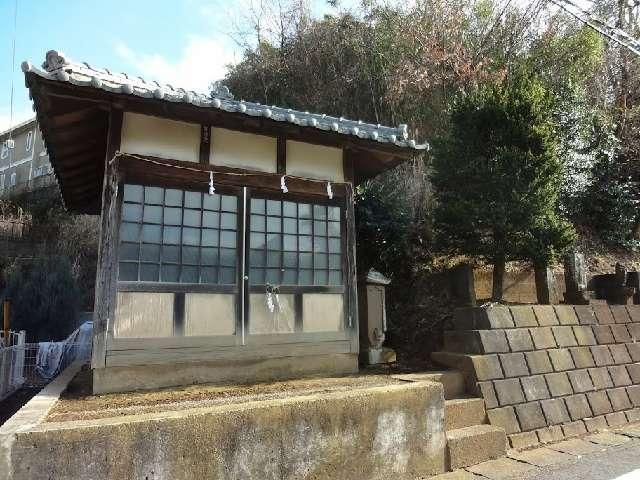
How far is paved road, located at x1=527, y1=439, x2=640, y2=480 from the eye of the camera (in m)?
4.70

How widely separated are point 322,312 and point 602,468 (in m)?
3.93

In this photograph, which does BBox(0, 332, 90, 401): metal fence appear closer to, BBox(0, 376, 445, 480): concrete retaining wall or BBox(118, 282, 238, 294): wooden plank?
BBox(118, 282, 238, 294): wooden plank

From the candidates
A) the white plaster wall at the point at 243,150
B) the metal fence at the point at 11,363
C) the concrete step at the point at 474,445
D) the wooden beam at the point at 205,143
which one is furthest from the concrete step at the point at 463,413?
the metal fence at the point at 11,363

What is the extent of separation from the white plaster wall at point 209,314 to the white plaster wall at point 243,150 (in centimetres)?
195

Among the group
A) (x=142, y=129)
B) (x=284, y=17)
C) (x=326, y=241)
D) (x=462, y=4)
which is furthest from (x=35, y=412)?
(x=284, y=17)

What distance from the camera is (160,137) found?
600 cm

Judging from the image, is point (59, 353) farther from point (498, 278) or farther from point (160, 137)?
point (498, 278)

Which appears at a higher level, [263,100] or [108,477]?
[263,100]

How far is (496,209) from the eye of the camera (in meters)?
7.48

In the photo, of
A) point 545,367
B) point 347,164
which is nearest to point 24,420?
point 347,164

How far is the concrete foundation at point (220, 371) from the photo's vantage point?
5289 mm

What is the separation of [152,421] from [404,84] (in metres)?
13.9

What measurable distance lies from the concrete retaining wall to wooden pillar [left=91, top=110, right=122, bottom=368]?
1770mm

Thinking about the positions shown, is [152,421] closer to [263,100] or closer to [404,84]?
[404,84]
